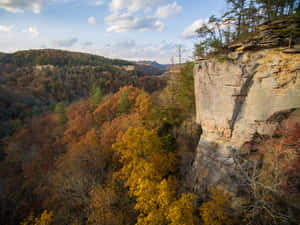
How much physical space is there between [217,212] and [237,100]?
6951 mm

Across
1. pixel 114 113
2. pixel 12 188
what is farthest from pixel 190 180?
pixel 12 188

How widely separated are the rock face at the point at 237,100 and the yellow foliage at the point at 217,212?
3.50ft

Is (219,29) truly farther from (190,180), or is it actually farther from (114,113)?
(114,113)

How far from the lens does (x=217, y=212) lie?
836 centimetres

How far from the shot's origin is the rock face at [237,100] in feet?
23.7

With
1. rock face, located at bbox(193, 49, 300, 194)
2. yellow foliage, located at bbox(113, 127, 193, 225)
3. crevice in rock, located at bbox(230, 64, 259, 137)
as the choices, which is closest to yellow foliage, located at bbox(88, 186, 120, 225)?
yellow foliage, located at bbox(113, 127, 193, 225)

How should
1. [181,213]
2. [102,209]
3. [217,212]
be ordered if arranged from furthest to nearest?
[102,209] → [217,212] → [181,213]

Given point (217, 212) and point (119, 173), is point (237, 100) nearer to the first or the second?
point (217, 212)

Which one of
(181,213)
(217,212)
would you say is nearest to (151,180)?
(181,213)

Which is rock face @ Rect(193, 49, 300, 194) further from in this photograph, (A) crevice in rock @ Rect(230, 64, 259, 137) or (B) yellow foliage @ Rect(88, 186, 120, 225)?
(B) yellow foliage @ Rect(88, 186, 120, 225)

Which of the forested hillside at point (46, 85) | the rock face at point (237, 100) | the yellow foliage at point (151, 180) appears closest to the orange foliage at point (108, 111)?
the yellow foliage at point (151, 180)

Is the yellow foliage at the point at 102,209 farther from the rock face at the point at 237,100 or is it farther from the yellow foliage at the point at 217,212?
the rock face at the point at 237,100

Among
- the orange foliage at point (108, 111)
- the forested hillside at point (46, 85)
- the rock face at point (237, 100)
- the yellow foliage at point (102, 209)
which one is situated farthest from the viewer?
the forested hillside at point (46, 85)

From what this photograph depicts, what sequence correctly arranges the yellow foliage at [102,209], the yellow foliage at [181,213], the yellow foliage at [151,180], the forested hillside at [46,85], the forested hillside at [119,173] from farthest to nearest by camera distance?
the forested hillside at [46,85], the yellow foliage at [102,209], the forested hillside at [119,173], the yellow foliage at [151,180], the yellow foliage at [181,213]
